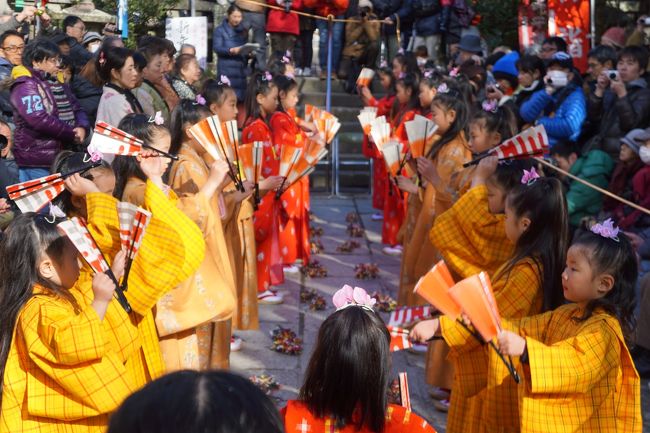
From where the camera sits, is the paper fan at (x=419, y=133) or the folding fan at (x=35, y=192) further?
the paper fan at (x=419, y=133)

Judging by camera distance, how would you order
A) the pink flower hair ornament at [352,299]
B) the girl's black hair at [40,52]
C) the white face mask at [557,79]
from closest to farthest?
the pink flower hair ornament at [352,299]
the girl's black hair at [40,52]
the white face mask at [557,79]

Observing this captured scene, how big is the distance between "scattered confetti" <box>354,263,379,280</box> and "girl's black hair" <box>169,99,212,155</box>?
3461mm

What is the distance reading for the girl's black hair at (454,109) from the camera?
604cm

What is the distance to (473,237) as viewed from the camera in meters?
4.41

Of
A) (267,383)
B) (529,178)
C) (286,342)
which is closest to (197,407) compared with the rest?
(529,178)

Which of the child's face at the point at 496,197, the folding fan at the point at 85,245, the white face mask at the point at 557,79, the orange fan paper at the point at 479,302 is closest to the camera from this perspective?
the orange fan paper at the point at 479,302

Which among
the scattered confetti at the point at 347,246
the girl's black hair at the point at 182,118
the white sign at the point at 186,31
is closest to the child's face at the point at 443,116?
the girl's black hair at the point at 182,118

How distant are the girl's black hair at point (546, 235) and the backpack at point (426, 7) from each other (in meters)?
Answer: 10.5

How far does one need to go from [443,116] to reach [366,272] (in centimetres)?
251

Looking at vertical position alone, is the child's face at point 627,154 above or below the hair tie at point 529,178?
below

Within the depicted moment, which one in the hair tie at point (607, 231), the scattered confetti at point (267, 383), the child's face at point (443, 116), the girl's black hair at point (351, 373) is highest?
the child's face at point (443, 116)

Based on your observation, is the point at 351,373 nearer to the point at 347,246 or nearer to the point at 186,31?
the point at 347,246

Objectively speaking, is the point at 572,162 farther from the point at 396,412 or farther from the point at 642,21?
the point at 396,412

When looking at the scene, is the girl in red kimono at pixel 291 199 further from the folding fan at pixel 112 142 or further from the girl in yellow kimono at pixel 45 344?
the girl in yellow kimono at pixel 45 344
